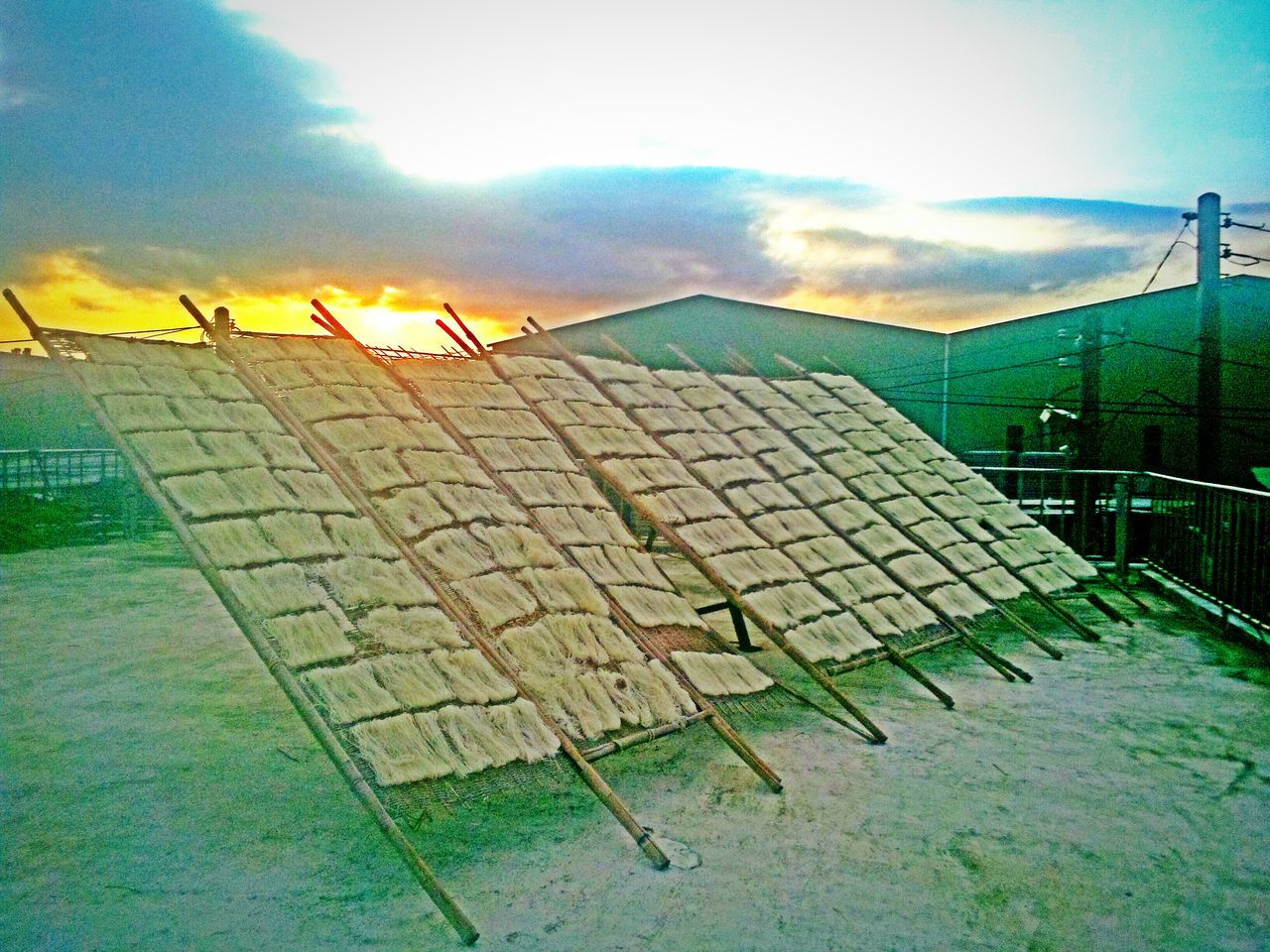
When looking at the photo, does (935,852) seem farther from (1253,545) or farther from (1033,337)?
(1033,337)

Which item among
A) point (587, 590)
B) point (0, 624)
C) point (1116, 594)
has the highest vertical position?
point (587, 590)

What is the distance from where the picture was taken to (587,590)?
5.13 m

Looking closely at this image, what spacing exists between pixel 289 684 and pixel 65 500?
1617 cm

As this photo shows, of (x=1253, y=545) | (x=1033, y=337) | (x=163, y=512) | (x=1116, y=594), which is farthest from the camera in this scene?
(x=1033, y=337)

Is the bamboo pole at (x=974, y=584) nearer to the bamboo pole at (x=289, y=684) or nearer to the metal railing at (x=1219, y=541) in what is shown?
the metal railing at (x=1219, y=541)

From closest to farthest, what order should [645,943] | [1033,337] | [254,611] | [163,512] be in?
[645,943], [254,611], [163,512], [1033,337]

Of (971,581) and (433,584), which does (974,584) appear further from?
(433,584)

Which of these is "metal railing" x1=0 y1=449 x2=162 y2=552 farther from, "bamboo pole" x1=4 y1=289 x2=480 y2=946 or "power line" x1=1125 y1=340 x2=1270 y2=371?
"power line" x1=1125 y1=340 x2=1270 y2=371

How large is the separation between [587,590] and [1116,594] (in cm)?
814

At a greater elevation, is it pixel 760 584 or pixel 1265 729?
pixel 760 584

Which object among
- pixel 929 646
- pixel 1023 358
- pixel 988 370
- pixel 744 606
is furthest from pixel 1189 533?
pixel 988 370

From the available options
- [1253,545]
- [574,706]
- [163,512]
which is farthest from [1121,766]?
[163,512]

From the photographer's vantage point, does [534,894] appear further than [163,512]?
No

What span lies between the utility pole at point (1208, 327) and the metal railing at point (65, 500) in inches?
812
